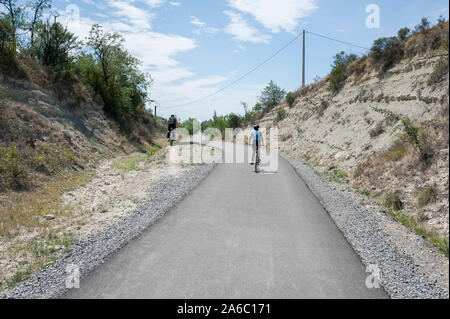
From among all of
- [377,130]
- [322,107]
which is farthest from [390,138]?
[322,107]

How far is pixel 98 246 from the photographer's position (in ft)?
18.7

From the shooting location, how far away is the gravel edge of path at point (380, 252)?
414cm

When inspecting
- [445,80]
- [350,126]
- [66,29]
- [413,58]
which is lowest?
[350,126]

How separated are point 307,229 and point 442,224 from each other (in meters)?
3.09

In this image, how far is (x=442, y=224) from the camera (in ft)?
21.2

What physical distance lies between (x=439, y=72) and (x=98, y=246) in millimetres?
14468

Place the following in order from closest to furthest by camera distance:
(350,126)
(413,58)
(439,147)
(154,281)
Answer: (154,281)
(439,147)
(413,58)
(350,126)

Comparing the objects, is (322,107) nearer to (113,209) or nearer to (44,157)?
(113,209)

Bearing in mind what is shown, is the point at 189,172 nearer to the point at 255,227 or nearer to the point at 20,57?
the point at 255,227

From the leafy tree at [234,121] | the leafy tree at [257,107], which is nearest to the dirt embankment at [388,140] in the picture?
the leafy tree at [234,121]

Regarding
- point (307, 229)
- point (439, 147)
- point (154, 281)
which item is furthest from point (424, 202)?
point (154, 281)

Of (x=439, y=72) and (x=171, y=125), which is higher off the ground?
(x=439, y=72)
